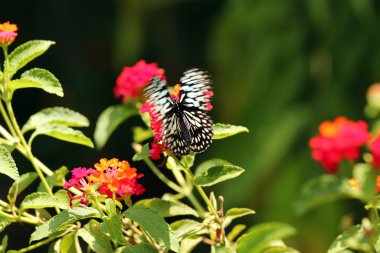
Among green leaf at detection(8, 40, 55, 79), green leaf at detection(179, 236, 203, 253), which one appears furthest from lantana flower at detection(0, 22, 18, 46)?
green leaf at detection(179, 236, 203, 253)

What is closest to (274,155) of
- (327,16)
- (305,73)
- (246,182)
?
(246,182)

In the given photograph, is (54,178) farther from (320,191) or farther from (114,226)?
(320,191)

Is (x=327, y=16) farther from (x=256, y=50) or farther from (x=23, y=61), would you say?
(x=23, y=61)

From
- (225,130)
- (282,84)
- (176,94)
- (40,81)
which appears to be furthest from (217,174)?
(282,84)

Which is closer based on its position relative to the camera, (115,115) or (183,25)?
(115,115)

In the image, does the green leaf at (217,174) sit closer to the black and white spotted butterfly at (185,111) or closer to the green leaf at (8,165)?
the black and white spotted butterfly at (185,111)

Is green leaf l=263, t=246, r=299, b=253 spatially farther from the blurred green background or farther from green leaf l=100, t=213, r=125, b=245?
the blurred green background
